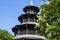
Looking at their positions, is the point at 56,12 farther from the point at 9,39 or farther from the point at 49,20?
the point at 9,39

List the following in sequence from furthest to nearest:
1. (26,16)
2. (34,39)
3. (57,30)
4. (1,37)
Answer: (1,37) → (26,16) → (34,39) → (57,30)

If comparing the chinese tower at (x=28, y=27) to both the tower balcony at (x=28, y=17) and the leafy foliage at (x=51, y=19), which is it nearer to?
the tower balcony at (x=28, y=17)

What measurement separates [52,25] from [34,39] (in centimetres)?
2068

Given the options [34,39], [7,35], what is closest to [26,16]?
[34,39]

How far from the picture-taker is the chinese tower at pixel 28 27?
39.4 meters

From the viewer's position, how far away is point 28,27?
4128 centimetres

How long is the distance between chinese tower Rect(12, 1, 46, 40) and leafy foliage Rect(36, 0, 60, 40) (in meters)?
19.4

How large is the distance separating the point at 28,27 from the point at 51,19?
22022 mm

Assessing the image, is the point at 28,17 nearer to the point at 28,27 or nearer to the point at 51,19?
the point at 28,27

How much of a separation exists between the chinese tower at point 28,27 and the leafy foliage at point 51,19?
Result: 1937 centimetres

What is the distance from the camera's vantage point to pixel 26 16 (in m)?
43.1

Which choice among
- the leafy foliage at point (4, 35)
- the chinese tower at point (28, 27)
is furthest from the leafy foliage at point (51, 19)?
the leafy foliage at point (4, 35)

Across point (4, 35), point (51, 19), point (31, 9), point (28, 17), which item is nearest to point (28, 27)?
point (28, 17)

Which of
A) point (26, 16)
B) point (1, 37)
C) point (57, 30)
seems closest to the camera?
point (57, 30)
